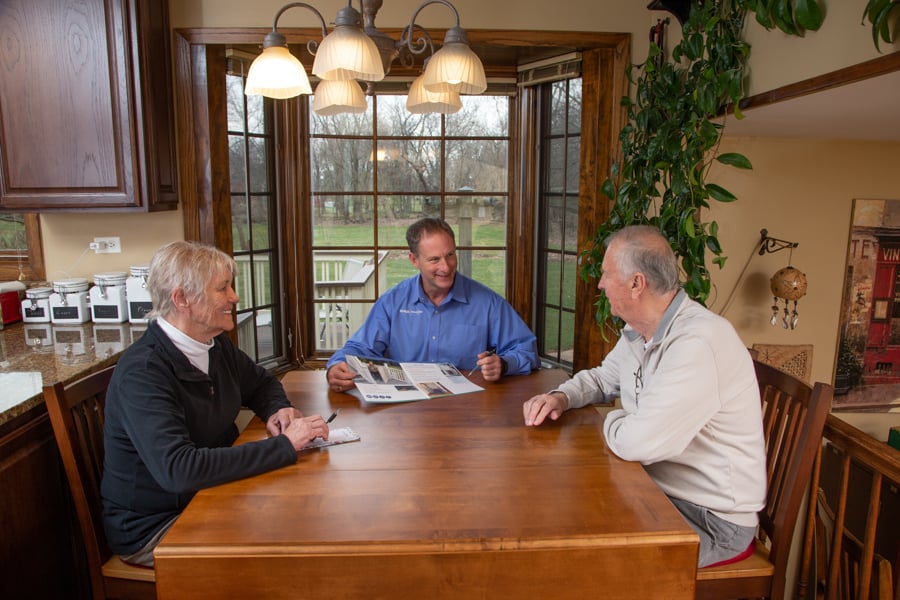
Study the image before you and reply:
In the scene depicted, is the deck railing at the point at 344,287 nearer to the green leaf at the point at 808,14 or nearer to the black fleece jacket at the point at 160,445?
the black fleece jacket at the point at 160,445

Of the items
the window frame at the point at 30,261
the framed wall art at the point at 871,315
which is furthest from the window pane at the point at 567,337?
the window frame at the point at 30,261

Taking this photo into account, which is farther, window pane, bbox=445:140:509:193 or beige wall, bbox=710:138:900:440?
window pane, bbox=445:140:509:193

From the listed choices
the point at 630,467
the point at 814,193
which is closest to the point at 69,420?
the point at 630,467

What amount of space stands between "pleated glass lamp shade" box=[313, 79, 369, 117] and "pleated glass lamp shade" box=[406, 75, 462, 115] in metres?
0.17

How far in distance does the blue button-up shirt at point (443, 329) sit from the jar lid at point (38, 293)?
1.38 meters

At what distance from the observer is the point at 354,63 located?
159 centimetres

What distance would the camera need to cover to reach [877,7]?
145 cm

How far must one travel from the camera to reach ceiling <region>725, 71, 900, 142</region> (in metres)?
1.82

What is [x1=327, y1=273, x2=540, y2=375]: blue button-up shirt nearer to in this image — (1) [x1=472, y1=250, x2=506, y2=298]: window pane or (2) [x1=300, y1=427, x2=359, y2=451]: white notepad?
(2) [x1=300, y1=427, x2=359, y2=451]: white notepad

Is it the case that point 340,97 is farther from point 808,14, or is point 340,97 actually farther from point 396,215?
point 396,215

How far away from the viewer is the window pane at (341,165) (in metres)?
3.53

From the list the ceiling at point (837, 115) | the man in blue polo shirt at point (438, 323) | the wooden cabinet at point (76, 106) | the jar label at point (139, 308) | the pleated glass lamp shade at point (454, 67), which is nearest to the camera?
the pleated glass lamp shade at point (454, 67)

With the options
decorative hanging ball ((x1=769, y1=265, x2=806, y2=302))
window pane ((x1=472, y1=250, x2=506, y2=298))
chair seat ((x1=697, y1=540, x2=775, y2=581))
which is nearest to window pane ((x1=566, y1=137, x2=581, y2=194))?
window pane ((x1=472, y1=250, x2=506, y2=298))

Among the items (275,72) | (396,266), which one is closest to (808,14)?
(275,72)
